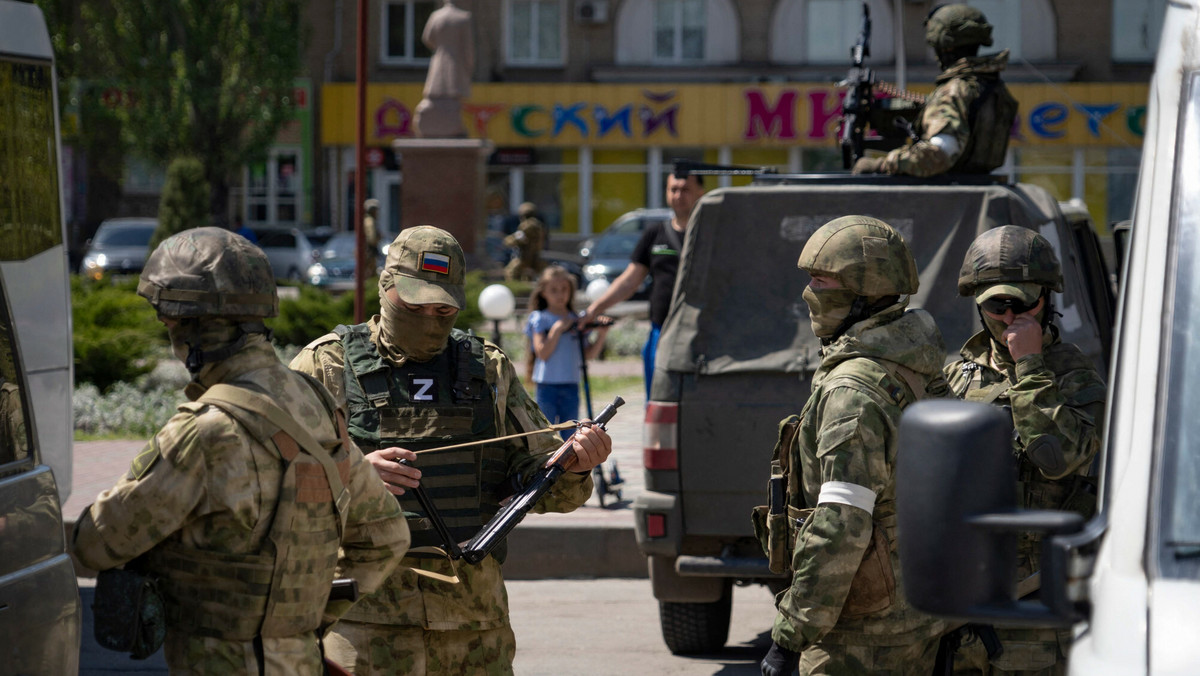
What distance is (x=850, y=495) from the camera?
3168 mm

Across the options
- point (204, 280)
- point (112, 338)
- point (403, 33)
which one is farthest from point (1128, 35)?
point (204, 280)

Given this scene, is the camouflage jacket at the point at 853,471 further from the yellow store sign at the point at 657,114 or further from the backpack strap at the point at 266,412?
the yellow store sign at the point at 657,114

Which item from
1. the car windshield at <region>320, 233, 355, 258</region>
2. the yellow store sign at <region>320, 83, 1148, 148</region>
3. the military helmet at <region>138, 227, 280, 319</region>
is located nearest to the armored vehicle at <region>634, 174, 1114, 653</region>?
the military helmet at <region>138, 227, 280, 319</region>

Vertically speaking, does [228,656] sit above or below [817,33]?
below

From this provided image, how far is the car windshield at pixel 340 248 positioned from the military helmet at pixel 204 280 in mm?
26191

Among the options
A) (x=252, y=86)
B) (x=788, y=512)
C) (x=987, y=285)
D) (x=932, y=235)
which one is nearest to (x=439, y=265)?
(x=788, y=512)

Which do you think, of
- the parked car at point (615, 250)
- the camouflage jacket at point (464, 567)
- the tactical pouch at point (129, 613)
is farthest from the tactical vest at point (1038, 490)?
the parked car at point (615, 250)

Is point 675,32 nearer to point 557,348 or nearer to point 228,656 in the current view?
point 557,348

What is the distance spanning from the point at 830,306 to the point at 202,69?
108 ft

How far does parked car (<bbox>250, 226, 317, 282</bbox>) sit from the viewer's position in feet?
101

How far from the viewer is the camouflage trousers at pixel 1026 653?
366 cm

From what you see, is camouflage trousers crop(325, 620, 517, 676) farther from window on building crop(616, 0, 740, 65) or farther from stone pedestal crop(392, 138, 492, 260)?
window on building crop(616, 0, 740, 65)

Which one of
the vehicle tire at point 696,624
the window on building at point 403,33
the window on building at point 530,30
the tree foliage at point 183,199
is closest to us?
the vehicle tire at point 696,624

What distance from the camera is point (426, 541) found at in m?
3.79
